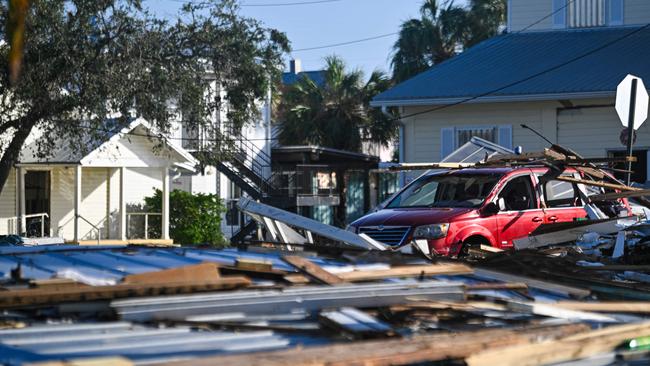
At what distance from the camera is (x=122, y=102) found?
23.0 m

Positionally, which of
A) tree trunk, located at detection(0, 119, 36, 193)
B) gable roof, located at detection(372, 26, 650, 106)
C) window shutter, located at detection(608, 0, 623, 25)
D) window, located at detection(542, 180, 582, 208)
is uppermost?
window shutter, located at detection(608, 0, 623, 25)

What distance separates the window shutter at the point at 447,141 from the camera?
26.2 metres

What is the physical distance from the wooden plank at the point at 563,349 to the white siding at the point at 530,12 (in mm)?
24445

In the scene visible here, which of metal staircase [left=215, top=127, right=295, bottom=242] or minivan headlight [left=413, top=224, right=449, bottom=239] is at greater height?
metal staircase [left=215, top=127, right=295, bottom=242]

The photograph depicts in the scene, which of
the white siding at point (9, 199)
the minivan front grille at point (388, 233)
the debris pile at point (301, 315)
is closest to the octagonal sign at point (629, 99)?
the minivan front grille at point (388, 233)

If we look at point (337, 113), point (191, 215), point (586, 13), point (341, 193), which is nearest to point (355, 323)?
point (586, 13)

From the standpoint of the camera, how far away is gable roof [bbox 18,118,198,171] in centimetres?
2680

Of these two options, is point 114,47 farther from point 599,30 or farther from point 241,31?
point 599,30

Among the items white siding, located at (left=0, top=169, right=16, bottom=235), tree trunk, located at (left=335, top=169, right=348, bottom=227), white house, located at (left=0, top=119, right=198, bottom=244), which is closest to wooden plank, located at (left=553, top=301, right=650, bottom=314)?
white house, located at (left=0, top=119, right=198, bottom=244)

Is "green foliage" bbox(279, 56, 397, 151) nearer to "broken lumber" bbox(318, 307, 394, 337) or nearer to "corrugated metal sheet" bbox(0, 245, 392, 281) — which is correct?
"corrugated metal sheet" bbox(0, 245, 392, 281)

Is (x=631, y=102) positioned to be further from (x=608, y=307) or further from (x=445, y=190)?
(x=608, y=307)

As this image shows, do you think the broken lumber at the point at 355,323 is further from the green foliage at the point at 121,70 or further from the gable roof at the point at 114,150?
the gable roof at the point at 114,150

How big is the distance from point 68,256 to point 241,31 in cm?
1896

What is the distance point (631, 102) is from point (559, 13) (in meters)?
14.4
